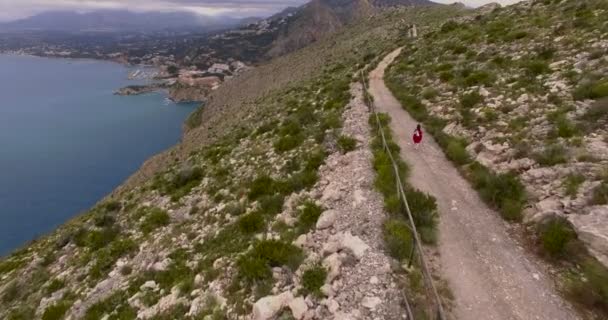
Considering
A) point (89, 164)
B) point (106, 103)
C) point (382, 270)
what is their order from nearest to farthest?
1. point (382, 270)
2. point (89, 164)
3. point (106, 103)


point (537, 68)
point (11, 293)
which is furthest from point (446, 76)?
point (11, 293)

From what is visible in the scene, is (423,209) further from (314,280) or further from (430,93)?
(430,93)

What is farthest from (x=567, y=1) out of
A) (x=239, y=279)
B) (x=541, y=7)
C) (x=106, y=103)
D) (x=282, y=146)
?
(x=106, y=103)

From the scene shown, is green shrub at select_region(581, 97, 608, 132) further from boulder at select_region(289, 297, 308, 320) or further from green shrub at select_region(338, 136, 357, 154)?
boulder at select_region(289, 297, 308, 320)

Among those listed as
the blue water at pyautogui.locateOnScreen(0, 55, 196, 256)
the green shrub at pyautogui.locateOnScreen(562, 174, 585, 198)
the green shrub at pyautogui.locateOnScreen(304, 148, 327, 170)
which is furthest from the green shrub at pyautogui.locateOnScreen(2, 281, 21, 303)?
the blue water at pyautogui.locateOnScreen(0, 55, 196, 256)

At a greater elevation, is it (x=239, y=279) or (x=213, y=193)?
(x=239, y=279)

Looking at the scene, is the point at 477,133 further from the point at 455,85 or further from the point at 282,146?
the point at 282,146
